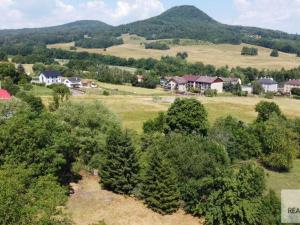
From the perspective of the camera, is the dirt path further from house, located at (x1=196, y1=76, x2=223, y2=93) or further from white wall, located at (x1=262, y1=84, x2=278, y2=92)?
white wall, located at (x1=262, y1=84, x2=278, y2=92)

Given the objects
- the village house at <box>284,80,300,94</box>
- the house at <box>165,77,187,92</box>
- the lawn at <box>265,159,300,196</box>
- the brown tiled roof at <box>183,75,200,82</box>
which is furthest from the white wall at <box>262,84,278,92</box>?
the lawn at <box>265,159,300,196</box>

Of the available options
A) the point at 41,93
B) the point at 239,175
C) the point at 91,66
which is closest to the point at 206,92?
the point at 41,93

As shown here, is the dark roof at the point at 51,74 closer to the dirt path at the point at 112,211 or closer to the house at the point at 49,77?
the house at the point at 49,77

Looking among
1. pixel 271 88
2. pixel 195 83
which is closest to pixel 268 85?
pixel 271 88

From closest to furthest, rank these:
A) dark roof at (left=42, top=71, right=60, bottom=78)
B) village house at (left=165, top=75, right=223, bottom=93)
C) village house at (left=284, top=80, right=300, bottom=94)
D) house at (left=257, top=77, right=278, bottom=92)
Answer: dark roof at (left=42, top=71, right=60, bottom=78), village house at (left=165, top=75, right=223, bottom=93), village house at (left=284, top=80, right=300, bottom=94), house at (left=257, top=77, right=278, bottom=92)

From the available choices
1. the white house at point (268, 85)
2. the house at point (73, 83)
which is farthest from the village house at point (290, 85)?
the house at point (73, 83)

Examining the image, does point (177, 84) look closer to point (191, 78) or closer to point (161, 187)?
point (191, 78)

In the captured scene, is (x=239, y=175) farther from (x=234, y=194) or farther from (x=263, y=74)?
(x=263, y=74)
